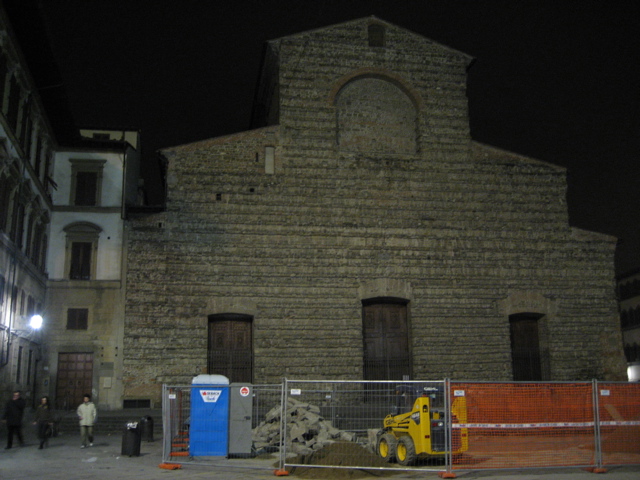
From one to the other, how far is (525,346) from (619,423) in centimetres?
1075

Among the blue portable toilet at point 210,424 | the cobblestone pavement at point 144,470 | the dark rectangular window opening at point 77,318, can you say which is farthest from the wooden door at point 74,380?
the blue portable toilet at point 210,424

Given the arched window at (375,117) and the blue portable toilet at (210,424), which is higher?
the arched window at (375,117)

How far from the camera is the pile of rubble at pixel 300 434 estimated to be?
1314 cm

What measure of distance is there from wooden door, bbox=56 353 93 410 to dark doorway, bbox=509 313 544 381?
42.5ft

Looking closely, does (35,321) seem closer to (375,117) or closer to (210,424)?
(210,424)

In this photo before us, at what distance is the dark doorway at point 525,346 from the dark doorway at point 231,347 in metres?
8.26

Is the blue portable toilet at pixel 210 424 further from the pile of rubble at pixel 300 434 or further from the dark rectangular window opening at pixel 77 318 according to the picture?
the dark rectangular window opening at pixel 77 318

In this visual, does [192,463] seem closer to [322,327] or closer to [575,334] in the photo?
[322,327]

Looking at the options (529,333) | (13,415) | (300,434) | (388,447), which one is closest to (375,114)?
(529,333)

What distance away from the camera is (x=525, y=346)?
2170 centimetres

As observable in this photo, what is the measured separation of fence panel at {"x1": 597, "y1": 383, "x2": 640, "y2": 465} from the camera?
11125 millimetres

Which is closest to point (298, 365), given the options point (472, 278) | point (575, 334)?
point (472, 278)

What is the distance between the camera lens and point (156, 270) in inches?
787

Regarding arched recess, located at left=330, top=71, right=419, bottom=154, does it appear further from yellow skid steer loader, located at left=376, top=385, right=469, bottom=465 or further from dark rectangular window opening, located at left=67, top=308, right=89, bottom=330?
yellow skid steer loader, located at left=376, top=385, right=469, bottom=465
